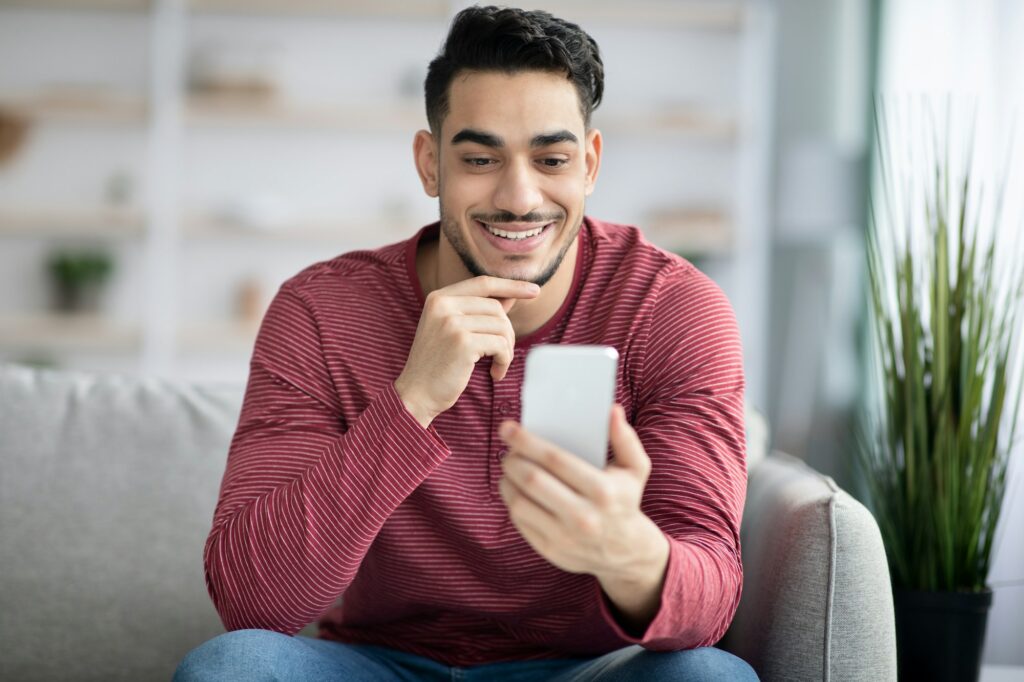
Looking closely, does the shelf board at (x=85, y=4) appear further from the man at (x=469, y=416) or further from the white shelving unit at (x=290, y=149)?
the man at (x=469, y=416)

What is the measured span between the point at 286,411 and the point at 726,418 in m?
0.60

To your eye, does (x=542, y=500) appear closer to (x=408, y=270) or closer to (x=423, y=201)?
(x=408, y=270)

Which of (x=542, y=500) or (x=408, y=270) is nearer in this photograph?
(x=542, y=500)

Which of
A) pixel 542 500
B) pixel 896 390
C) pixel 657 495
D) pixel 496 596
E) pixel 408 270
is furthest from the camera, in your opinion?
pixel 896 390

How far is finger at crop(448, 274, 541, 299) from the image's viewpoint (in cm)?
137

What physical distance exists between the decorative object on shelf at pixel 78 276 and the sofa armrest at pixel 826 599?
3990 millimetres

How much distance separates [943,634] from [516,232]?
105 cm

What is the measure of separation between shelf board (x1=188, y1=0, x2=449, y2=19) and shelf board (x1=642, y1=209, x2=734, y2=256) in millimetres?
1327

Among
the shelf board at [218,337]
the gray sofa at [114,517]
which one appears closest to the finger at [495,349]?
the gray sofa at [114,517]

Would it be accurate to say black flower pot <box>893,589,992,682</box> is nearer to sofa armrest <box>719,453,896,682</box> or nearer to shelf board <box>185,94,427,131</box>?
sofa armrest <box>719,453,896,682</box>

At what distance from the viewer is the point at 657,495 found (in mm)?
1324

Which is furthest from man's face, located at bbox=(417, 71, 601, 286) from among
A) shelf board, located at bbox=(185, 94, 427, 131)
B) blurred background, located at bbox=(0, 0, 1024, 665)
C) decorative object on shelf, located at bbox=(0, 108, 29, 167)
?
decorative object on shelf, located at bbox=(0, 108, 29, 167)

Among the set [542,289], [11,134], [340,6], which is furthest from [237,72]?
[542,289]

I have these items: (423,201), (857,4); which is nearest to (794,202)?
(857,4)
